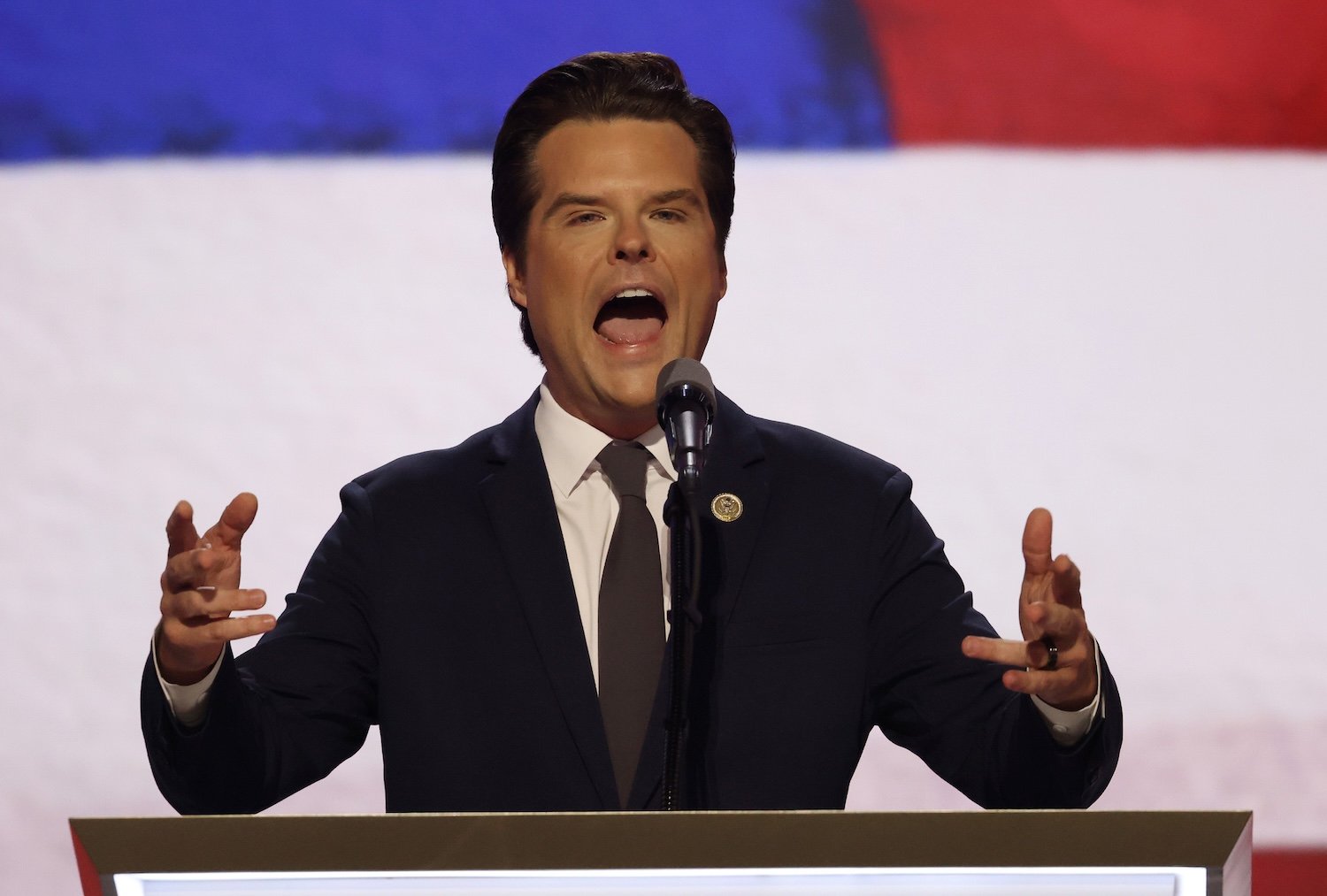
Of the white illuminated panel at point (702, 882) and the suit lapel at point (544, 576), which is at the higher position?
the suit lapel at point (544, 576)

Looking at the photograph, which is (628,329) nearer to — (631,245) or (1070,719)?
(631,245)

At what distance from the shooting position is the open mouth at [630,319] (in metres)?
1.85

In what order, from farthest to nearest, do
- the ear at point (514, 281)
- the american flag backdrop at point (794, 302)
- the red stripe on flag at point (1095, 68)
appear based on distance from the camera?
1. the red stripe on flag at point (1095, 68)
2. the american flag backdrop at point (794, 302)
3. the ear at point (514, 281)

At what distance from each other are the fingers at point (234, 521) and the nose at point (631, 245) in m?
0.69

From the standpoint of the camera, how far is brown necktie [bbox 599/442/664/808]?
164cm

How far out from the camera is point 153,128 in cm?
267

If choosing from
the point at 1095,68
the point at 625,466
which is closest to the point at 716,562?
the point at 625,466

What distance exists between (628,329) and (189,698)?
72 centimetres

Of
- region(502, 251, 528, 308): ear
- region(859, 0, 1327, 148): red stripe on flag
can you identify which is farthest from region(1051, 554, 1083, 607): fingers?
region(859, 0, 1327, 148): red stripe on flag

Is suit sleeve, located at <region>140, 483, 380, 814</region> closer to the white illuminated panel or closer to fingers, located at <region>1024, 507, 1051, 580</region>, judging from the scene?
the white illuminated panel

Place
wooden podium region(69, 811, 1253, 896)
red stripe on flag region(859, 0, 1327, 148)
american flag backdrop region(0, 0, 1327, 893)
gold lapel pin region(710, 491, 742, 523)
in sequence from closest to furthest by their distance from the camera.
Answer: wooden podium region(69, 811, 1253, 896) → gold lapel pin region(710, 491, 742, 523) → american flag backdrop region(0, 0, 1327, 893) → red stripe on flag region(859, 0, 1327, 148)

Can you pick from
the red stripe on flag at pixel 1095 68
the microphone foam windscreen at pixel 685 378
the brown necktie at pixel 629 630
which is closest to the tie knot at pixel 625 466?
the brown necktie at pixel 629 630

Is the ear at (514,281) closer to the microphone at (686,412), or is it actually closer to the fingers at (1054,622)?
the microphone at (686,412)

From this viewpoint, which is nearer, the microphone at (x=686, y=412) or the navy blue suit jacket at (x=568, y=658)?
the microphone at (x=686, y=412)
